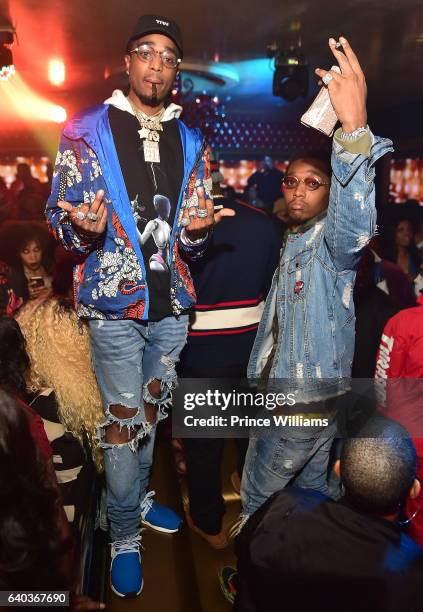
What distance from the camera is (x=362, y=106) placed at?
1.49 metres

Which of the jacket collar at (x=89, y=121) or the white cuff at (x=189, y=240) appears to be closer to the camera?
the jacket collar at (x=89, y=121)

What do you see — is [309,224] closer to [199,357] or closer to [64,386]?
[199,357]

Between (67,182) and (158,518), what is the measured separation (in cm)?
150

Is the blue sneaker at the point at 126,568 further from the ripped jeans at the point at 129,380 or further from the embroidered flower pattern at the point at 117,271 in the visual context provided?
the embroidered flower pattern at the point at 117,271

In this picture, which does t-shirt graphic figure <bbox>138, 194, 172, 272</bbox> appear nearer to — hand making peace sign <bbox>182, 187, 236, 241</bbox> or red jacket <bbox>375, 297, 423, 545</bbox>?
hand making peace sign <bbox>182, 187, 236, 241</bbox>

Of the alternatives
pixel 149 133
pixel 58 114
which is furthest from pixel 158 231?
pixel 58 114

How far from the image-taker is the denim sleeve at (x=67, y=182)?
1.74 metres

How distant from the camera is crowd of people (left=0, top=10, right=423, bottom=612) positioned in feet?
3.95

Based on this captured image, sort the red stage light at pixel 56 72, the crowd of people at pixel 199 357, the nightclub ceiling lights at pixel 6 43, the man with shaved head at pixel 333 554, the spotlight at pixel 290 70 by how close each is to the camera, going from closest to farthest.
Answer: the man with shaved head at pixel 333 554 → the crowd of people at pixel 199 357 → the nightclub ceiling lights at pixel 6 43 → the spotlight at pixel 290 70 → the red stage light at pixel 56 72

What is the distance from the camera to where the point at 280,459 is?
1.91m

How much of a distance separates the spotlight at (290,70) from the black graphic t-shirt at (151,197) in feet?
17.3

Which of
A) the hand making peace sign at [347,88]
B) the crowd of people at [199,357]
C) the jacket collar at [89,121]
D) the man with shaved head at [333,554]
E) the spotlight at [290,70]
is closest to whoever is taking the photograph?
the man with shaved head at [333,554]

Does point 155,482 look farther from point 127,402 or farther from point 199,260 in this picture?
point 199,260

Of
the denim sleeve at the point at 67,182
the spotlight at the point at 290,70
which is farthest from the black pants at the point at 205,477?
the spotlight at the point at 290,70
